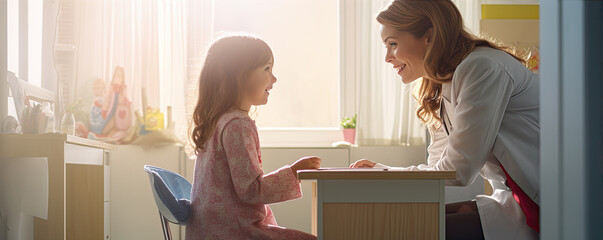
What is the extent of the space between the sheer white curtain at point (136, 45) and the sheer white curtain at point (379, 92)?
0.89 m

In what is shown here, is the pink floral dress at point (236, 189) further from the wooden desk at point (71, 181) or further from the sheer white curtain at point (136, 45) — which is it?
the sheer white curtain at point (136, 45)

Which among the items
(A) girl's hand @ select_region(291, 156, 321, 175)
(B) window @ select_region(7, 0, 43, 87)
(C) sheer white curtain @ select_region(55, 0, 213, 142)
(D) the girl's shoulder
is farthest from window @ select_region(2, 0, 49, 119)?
(A) girl's hand @ select_region(291, 156, 321, 175)

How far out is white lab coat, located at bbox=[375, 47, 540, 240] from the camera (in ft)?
4.97

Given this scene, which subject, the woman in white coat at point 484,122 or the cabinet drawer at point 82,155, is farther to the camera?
the cabinet drawer at point 82,155

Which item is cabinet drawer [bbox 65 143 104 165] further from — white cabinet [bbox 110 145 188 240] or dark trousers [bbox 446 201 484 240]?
dark trousers [bbox 446 201 484 240]

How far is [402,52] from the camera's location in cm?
186

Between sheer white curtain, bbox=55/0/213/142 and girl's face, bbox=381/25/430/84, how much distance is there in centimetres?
182

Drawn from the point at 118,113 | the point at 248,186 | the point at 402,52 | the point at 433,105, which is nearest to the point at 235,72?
the point at 248,186

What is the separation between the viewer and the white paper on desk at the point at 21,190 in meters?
2.36

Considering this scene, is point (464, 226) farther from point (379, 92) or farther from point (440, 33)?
point (379, 92)

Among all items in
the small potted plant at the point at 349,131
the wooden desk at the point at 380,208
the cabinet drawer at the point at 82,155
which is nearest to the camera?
the wooden desk at the point at 380,208

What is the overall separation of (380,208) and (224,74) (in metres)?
0.68

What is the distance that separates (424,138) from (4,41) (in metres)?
2.21

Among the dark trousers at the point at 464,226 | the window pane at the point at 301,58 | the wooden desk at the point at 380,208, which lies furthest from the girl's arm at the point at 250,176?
the window pane at the point at 301,58
